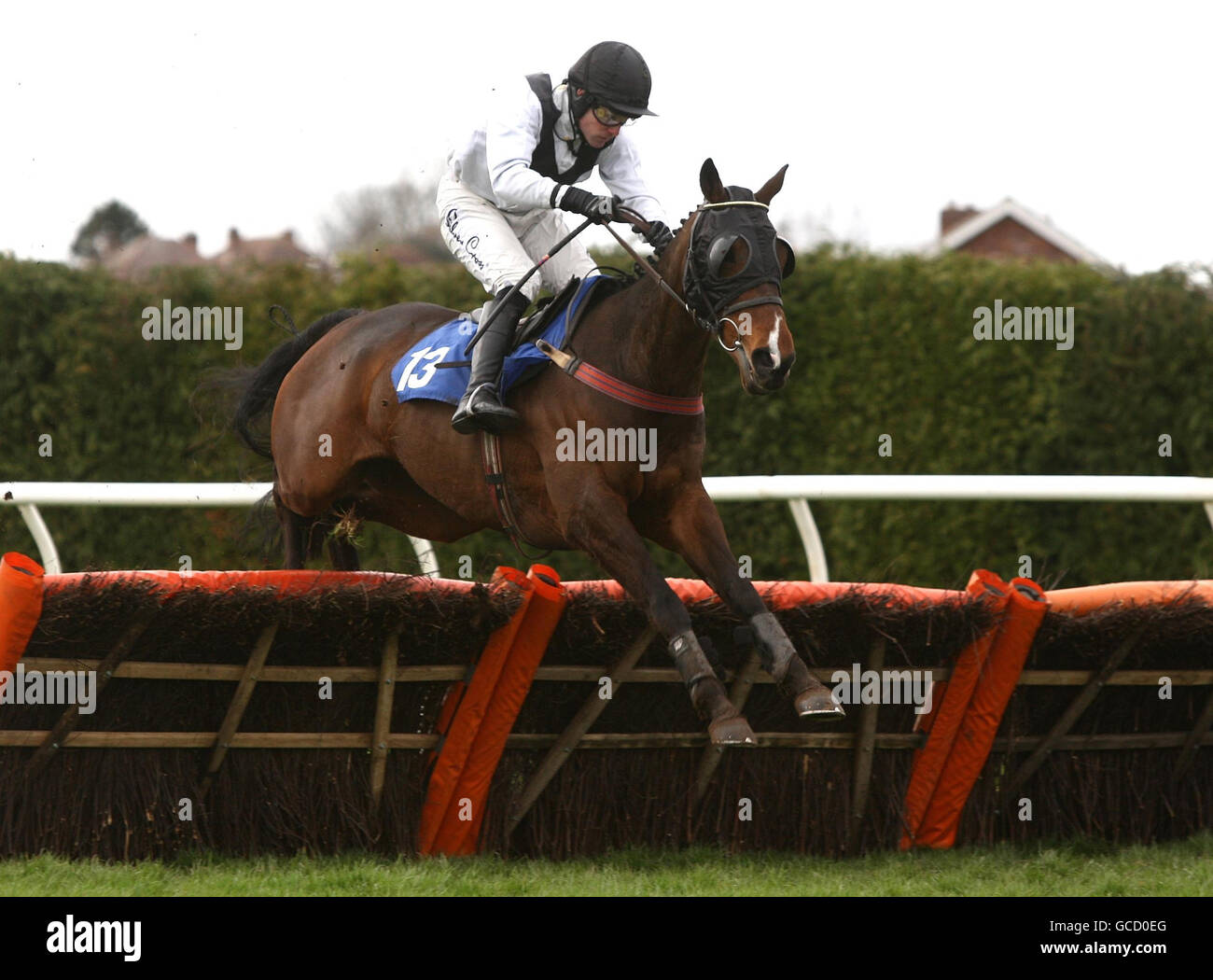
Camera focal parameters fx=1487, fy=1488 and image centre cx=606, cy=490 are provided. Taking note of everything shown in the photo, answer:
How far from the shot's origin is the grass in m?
3.97

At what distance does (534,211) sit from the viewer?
5.29 metres

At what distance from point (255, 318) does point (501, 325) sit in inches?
181

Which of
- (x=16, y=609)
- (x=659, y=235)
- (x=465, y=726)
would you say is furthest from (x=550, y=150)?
(x=16, y=609)

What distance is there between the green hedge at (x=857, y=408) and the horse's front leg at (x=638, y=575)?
3.98 m

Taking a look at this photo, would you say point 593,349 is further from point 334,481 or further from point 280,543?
point 280,543

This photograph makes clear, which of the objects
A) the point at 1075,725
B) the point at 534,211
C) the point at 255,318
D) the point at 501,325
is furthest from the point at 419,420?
the point at 255,318

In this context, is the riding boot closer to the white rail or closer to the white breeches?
the white breeches

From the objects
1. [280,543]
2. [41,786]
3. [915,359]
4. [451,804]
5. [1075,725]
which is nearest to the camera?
[41,786]

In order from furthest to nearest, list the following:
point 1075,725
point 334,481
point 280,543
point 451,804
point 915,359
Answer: point 915,359 → point 280,543 → point 334,481 → point 1075,725 → point 451,804

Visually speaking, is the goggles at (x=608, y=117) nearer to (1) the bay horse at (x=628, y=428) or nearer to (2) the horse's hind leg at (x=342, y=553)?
(1) the bay horse at (x=628, y=428)

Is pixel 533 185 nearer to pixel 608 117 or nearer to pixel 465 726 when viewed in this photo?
pixel 608 117

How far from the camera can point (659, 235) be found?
182 inches

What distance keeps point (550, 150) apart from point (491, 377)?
32.0 inches

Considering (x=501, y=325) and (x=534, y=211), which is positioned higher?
(x=534, y=211)
